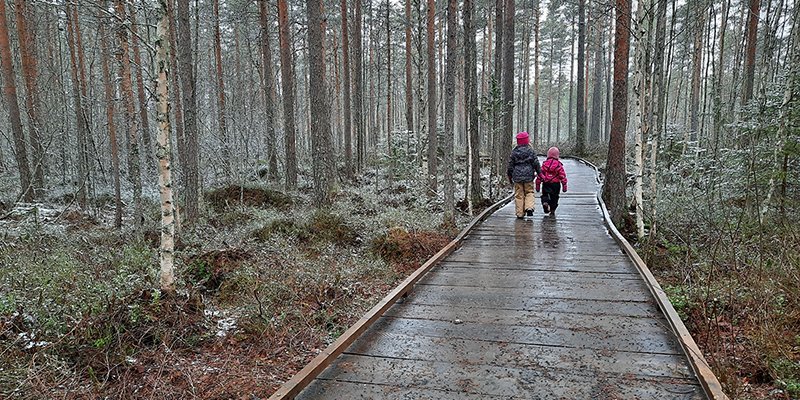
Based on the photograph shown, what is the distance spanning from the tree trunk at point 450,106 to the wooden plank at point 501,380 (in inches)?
242

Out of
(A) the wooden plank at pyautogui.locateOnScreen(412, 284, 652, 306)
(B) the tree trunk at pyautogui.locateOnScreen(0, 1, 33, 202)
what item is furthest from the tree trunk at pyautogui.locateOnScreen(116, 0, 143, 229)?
(A) the wooden plank at pyautogui.locateOnScreen(412, 284, 652, 306)

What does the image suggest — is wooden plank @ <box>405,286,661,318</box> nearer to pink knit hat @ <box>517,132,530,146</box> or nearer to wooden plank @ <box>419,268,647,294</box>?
wooden plank @ <box>419,268,647,294</box>

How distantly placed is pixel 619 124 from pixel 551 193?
93.4 inches

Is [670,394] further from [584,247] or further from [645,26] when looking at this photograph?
[645,26]

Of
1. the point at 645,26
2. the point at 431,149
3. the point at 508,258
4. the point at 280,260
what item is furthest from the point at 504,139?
the point at 280,260

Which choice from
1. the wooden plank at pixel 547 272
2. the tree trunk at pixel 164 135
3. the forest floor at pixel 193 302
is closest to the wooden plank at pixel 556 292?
the wooden plank at pixel 547 272

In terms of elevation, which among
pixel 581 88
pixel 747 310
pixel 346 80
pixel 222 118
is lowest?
pixel 747 310

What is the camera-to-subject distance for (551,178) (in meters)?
10.2

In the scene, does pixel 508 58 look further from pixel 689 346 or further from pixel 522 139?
pixel 689 346

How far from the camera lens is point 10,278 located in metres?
5.65

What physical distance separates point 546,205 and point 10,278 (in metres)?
9.78

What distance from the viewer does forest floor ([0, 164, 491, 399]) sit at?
385 cm

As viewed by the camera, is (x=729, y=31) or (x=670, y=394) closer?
(x=670, y=394)

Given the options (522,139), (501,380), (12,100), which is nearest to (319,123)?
(522,139)
